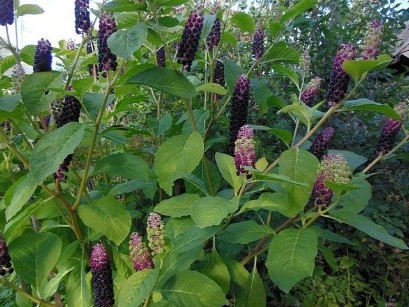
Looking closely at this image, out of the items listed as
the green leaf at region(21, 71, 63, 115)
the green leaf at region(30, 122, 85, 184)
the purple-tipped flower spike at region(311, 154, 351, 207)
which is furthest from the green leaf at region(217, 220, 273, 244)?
the green leaf at region(21, 71, 63, 115)

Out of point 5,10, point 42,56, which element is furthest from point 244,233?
point 5,10

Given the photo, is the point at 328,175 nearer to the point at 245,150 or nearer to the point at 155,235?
the point at 245,150

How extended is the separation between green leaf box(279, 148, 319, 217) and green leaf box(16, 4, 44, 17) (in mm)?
1024

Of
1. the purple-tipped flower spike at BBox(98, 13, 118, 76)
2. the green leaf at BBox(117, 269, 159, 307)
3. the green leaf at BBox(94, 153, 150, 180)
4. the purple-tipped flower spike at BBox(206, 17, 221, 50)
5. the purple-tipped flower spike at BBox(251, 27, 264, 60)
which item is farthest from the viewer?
the purple-tipped flower spike at BBox(251, 27, 264, 60)

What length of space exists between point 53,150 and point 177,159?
400mm

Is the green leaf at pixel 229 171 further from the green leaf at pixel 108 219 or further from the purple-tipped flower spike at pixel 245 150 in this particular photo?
the green leaf at pixel 108 219

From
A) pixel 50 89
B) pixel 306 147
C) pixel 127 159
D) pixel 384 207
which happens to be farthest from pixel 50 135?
pixel 384 207

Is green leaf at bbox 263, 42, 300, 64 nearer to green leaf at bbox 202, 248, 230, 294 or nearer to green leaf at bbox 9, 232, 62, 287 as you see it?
green leaf at bbox 202, 248, 230, 294

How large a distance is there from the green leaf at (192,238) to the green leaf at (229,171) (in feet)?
0.51

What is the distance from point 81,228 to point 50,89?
67cm

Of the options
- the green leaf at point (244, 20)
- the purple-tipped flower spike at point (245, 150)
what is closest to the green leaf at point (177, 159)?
the purple-tipped flower spike at point (245, 150)

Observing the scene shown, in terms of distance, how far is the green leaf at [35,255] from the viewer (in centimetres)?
158

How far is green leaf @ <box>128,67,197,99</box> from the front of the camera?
4.57 feet

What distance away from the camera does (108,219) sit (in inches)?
61.6
